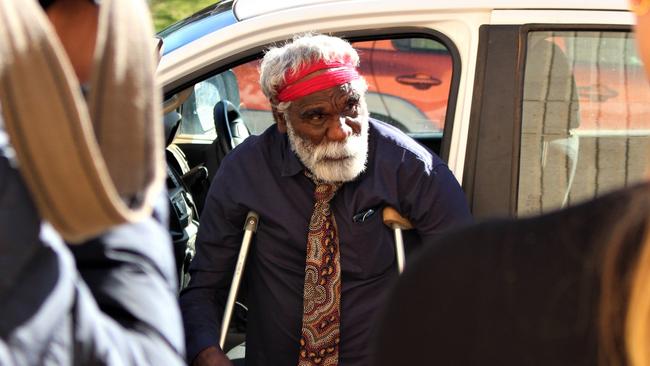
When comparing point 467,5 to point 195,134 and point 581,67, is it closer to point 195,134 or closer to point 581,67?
point 581,67

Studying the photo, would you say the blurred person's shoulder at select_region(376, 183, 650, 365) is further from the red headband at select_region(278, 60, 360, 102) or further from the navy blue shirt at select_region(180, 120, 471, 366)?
the red headband at select_region(278, 60, 360, 102)

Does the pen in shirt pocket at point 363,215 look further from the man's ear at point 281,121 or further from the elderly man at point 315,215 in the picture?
the man's ear at point 281,121

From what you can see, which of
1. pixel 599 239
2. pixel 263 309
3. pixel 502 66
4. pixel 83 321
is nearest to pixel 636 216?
pixel 599 239

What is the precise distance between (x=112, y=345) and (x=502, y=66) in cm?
207

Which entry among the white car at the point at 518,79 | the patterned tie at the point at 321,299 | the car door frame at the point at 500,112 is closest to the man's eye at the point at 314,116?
the white car at the point at 518,79

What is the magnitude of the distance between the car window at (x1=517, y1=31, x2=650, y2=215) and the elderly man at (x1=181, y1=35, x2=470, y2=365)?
0.28 m

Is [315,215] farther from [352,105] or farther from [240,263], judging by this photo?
[352,105]

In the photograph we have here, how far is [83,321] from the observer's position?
4.74ft

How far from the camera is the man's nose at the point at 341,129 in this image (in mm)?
3502

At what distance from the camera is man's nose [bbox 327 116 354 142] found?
11.5 feet

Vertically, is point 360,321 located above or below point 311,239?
below

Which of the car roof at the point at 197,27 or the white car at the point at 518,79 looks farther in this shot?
the car roof at the point at 197,27

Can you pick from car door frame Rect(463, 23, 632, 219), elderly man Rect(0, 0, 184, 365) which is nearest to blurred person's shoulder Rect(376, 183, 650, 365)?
elderly man Rect(0, 0, 184, 365)

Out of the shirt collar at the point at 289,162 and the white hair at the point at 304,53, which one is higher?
the white hair at the point at 304,53
